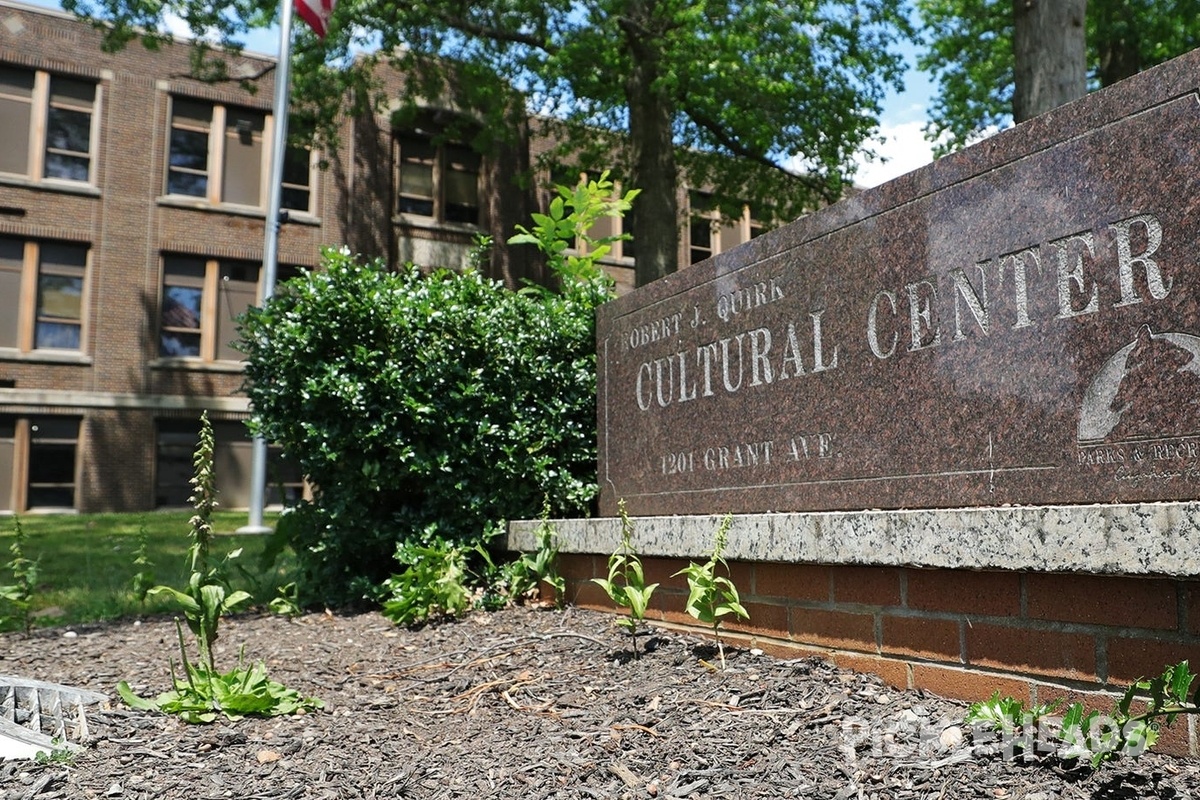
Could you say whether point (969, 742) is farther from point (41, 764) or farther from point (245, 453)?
point (245, 453)

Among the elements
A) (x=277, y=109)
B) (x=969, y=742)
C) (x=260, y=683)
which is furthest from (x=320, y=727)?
(x=277, y=109)

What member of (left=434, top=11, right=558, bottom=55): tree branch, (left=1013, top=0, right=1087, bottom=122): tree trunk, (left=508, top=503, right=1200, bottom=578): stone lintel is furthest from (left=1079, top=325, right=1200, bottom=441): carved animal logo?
(left=434, top=11, right=558, bottom=55): tree branch

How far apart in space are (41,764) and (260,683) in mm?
805

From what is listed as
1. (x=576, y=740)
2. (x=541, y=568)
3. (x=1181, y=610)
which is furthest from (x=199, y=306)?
(x=1181, y=610)

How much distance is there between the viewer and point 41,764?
2.95m

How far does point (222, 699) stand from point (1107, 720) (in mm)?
2835

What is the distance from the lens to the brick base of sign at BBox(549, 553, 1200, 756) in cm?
245

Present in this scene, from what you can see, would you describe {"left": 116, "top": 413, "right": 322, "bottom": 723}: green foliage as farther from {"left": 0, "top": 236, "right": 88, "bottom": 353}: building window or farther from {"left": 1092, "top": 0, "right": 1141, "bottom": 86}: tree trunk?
{"left": 0, "top": 236, "right": 88, "bottom": 353}: building window

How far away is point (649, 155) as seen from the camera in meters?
14.3

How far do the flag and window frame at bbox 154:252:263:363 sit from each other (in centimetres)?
987

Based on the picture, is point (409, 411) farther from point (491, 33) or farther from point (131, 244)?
point (131, 244)

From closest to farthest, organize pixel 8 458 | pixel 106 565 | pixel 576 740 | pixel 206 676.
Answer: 1. pixel 576 740
2. pixel 206 676
3. pixel 106 565
4. pixel 8 458

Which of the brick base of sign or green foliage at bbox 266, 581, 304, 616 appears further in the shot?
green foliage at bbox 266, 581, 304, 616

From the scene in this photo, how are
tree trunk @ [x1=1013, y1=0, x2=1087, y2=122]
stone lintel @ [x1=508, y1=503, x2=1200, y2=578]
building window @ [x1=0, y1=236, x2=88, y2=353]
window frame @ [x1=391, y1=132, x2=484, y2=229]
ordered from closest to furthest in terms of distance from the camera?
1. stone lintel @ [x1=508, y1=503, x2=1200, y2=578]
2. tree trunk @ [x1=1013, y1=0, x2=1087, y2=122]
3. building window @ [x1=0, y1=236, x2=88, y2=353]
4. window frame @ [x1=391, y1=132, x2=484, y2=229]
